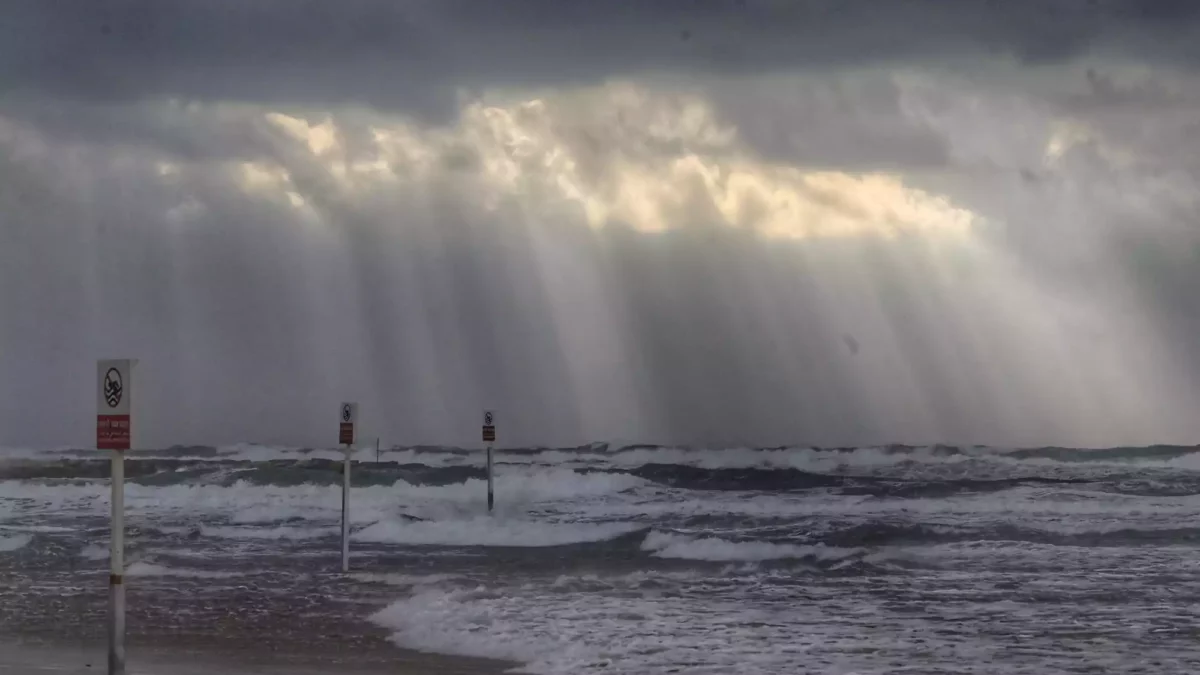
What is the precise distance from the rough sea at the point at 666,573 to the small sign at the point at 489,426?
7.21 ft

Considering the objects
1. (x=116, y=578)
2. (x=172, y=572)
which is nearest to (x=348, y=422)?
(x=172, y=572)

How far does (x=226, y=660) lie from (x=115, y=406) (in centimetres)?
394

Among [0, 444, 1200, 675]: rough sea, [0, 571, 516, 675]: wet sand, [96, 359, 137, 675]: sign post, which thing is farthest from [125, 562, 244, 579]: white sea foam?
[96, 359, 137, 675]: sign post

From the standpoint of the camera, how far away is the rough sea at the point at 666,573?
45.5ft

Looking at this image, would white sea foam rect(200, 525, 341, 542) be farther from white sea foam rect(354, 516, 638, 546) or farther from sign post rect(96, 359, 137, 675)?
sign post rect(96, 359, 137, 675)

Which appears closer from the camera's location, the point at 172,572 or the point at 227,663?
the point at 227,663

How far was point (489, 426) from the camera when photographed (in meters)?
33.1

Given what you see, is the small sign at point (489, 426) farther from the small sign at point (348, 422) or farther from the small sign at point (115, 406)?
the small sign at point (115, 406)

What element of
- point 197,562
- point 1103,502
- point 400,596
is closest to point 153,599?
point 400,596

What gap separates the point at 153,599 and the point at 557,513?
19.7 m

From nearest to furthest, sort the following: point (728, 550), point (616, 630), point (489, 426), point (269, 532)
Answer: point (616, 630), point (728, 550), point (269, 532), point (489, 426)

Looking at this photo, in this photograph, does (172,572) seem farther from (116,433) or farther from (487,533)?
(116,433)

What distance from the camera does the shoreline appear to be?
1234 cm

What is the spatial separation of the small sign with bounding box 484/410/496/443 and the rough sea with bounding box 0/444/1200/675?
2.20 meters
